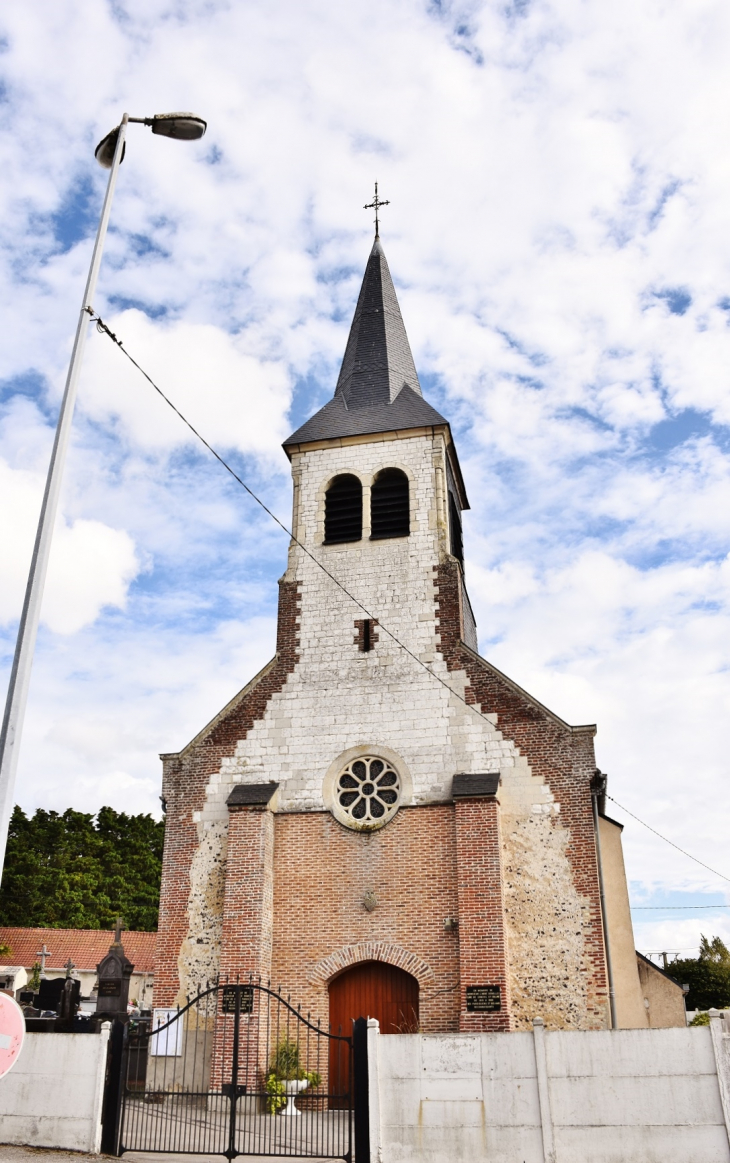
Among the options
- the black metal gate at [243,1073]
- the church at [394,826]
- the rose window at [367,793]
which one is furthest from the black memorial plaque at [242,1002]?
the rose window at [367,793]

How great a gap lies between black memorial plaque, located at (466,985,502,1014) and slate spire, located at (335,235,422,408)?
40.0 feet

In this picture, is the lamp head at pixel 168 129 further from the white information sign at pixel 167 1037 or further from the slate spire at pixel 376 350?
the white information sign at pixel 167 1037

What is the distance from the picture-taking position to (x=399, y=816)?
1606 centimetres

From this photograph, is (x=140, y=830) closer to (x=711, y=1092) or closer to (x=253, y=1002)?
(x=253, y=1002)

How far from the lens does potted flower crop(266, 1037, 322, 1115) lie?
44.6 feet

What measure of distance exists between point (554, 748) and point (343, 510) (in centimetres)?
670

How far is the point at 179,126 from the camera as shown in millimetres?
10266

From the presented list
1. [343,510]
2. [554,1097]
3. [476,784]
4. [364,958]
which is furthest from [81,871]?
[554,1097]

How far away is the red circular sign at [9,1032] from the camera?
275 inches

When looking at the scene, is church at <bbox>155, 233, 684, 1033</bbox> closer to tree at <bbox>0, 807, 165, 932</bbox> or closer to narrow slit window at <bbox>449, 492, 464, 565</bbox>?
narrow slit window at <bbox>449, 492, 464, 565</bbox>

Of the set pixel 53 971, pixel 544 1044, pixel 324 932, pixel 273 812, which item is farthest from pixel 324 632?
pixel 53 971

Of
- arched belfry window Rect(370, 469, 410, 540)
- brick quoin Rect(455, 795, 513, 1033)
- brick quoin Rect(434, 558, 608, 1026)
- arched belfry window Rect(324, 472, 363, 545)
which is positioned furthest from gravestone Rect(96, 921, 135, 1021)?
arched belfry window Rect(370, 469, 410, 540)

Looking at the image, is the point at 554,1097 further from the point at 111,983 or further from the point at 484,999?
the point at 111,983

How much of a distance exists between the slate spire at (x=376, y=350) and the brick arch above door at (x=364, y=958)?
1139 centimetres
